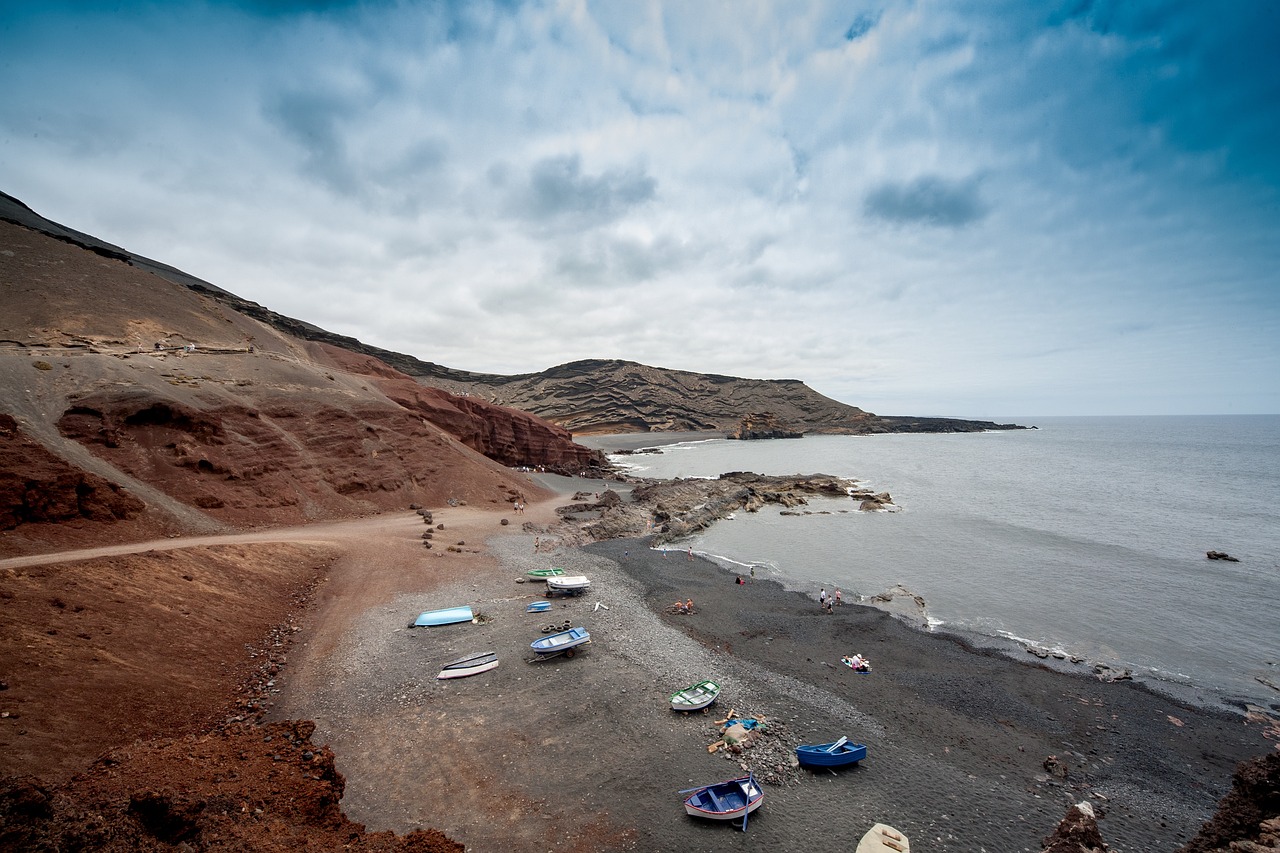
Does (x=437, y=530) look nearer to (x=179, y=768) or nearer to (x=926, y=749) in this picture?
(x=179, y=768)

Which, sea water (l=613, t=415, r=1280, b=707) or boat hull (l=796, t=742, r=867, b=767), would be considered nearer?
boat hull (l=796, t=742, r=867, b=767)

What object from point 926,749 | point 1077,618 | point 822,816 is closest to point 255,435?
point 822,816

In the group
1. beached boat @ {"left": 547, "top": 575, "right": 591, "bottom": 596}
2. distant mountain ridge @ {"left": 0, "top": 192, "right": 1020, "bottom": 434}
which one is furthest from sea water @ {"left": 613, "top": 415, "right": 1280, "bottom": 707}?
distant mountain ridge @ {"left": 0, "top": 192, "right": 1020, "bottom": 434}

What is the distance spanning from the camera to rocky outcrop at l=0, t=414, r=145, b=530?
1464 cm

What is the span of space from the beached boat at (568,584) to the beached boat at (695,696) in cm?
774

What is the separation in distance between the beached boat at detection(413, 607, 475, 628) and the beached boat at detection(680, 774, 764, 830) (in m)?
9.96

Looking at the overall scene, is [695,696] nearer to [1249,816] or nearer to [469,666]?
[469,666]

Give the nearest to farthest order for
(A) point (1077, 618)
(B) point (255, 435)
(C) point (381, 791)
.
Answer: (C) point (381, 791)
(A) point (1077, 618)
(B) point (255, 435)

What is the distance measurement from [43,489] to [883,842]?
81.4 feet

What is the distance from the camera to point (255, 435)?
996 inches

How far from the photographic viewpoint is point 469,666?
43.6 feet

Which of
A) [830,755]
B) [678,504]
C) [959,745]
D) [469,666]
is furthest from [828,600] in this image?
[678,504]

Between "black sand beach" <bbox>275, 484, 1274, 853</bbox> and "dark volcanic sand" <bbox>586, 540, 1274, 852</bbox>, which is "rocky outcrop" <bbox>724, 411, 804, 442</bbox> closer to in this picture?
"dark volcanic sand" <bbox>586, 540, 1274, 852</bbox>

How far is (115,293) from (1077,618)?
54.4m
